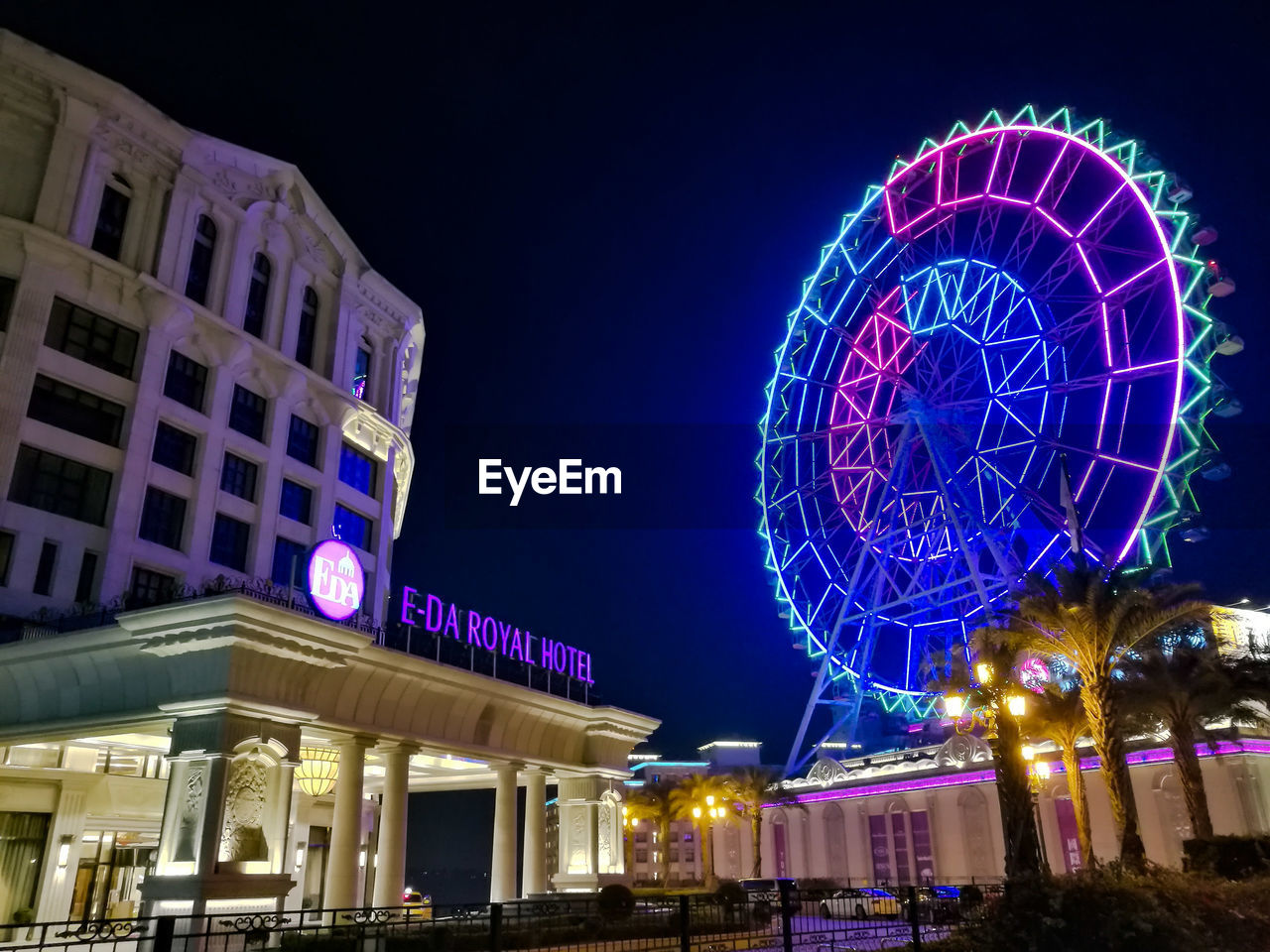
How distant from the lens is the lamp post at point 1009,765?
72.9ft

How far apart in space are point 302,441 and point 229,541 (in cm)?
593

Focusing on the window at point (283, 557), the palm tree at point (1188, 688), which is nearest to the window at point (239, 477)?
the window at point (283, 557)

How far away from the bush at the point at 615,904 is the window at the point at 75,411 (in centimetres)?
2137

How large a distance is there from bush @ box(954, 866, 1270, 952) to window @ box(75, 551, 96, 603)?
1032 inches

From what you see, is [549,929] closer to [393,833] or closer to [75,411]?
[393,833]

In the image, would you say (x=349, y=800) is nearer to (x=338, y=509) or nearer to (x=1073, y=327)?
(x=338, y=509)

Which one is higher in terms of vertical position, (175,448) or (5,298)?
(5,298)

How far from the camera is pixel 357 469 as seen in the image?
4344cm

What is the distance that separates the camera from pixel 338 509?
41.7m

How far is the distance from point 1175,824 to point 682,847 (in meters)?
74.1

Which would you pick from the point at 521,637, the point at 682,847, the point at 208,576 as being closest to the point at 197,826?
the point at 521,637

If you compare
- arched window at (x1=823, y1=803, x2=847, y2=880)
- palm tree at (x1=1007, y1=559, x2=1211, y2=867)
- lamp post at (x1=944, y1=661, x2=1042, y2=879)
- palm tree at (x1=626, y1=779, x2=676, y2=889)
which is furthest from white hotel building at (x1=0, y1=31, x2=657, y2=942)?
arched window at (x1=823, y1=803, x2=847, y2=880)

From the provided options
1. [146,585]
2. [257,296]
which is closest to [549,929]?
[146,585]

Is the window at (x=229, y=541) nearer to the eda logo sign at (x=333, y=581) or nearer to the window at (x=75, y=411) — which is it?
the window at (x=75, y=411)
